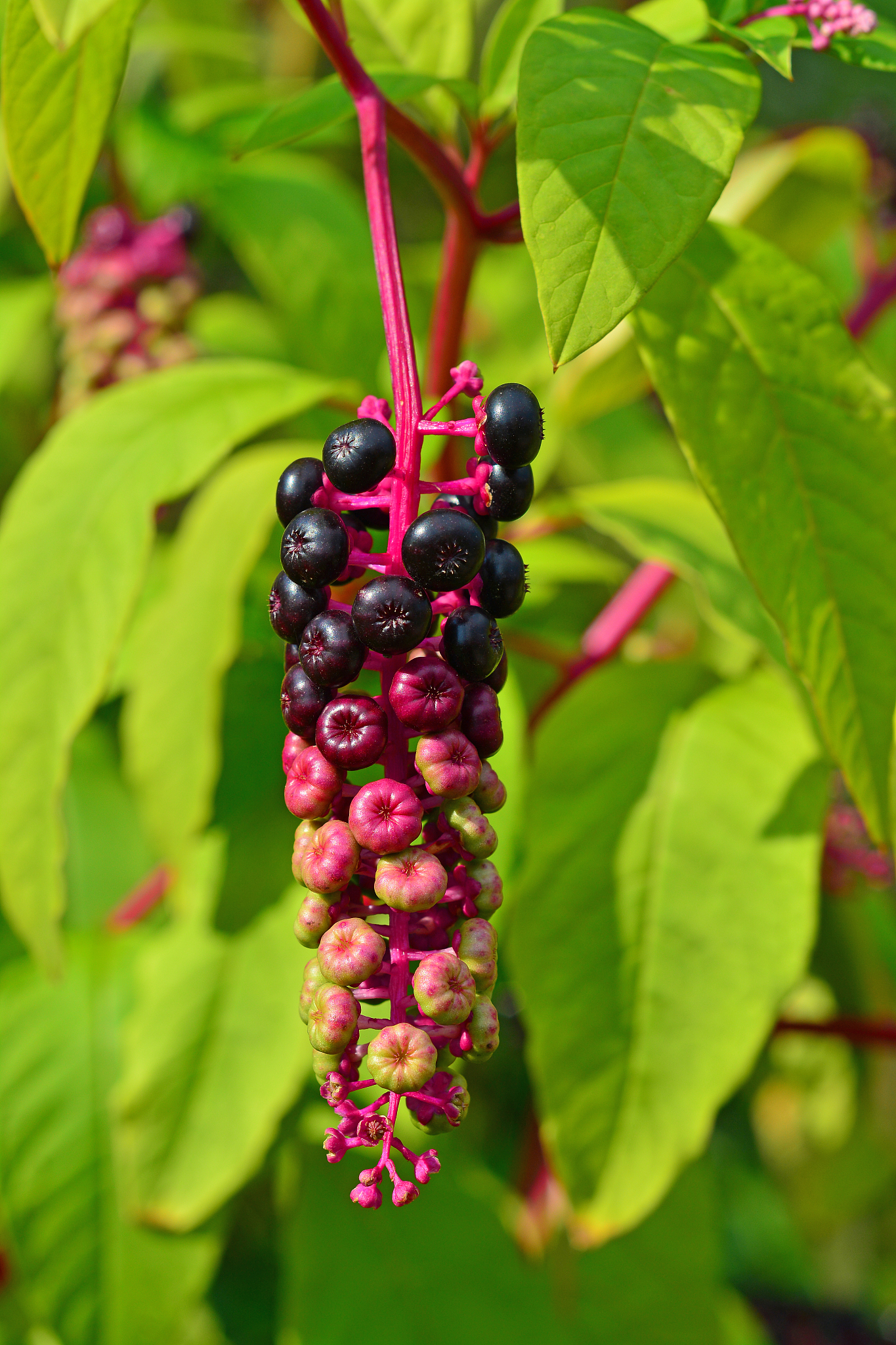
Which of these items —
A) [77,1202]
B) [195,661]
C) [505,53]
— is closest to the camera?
[505,53]

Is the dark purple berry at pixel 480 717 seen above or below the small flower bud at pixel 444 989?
above

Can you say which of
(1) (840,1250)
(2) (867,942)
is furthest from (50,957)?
(1) (840,1250)

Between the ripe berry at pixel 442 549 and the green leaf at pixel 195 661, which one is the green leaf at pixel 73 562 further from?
the ripe berry at pixel 442 549

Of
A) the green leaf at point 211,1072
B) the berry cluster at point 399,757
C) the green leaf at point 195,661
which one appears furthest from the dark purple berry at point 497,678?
the green leaf at point 211,1072

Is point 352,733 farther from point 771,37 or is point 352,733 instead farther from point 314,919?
point 771,37

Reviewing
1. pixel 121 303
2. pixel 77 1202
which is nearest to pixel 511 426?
pixel 77 1202

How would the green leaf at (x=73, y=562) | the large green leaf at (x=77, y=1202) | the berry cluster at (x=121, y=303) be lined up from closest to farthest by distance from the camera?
the green leaf at (x=73, y=562)
the large green leaf at (x=77, y=1202)
the berry cluster at (x=121, y=303)
